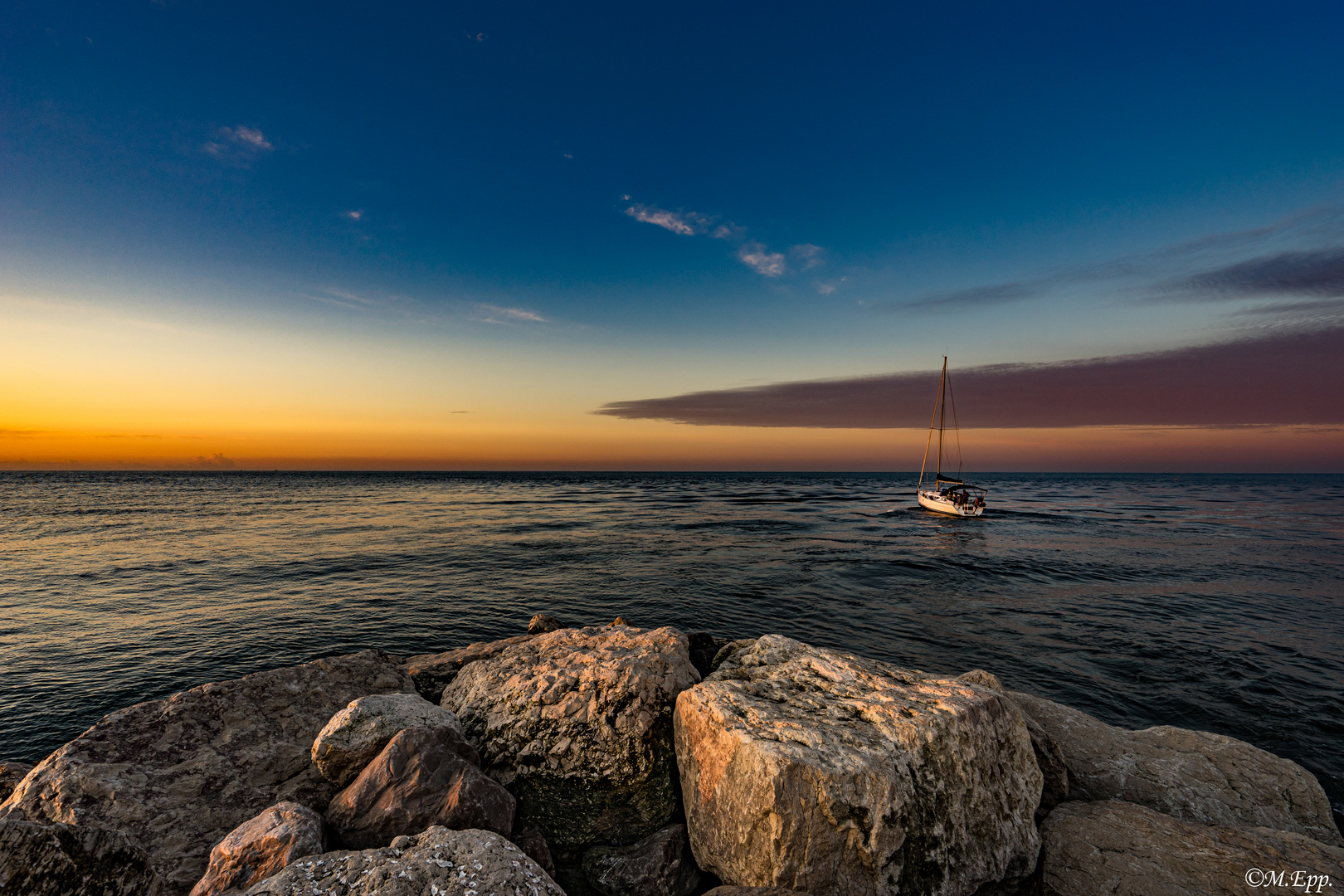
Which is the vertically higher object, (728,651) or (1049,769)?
(728,651)

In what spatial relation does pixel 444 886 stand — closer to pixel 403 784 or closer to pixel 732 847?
pixel 403 784

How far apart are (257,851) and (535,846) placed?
2277 mm

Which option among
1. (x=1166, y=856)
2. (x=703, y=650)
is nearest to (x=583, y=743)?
(x=703, y=650)

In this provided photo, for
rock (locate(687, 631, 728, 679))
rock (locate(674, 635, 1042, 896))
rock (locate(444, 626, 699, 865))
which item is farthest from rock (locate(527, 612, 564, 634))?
rock (locate(674, 635, 1042, 896))

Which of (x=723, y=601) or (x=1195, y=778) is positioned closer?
(x=1195, y=778)

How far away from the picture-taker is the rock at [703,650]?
8523 millimetres

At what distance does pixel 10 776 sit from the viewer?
5.91 m

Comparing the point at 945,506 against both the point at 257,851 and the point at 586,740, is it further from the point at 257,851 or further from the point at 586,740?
the point at 257,851

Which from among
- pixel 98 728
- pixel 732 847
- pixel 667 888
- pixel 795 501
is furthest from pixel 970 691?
pixel 795 501

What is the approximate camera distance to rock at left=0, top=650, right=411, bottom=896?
496 centimetres

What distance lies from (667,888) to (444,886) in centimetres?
260

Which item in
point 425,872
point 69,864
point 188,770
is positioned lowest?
point 188,770

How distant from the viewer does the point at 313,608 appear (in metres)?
17.1

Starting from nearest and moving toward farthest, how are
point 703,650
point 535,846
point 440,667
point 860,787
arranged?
1. point 860,787
2. point 535,846
3. point 440,667
4. point 703,650
